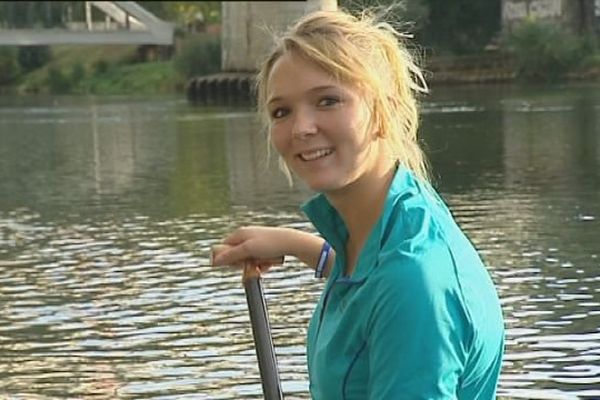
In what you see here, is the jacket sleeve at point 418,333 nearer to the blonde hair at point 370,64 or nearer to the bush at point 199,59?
the blonde hair at point 370,64

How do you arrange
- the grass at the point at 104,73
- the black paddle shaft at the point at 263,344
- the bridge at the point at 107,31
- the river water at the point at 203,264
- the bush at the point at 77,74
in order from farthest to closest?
the bush at the point at 77,74 < the bridge at the point at 107,31 < the grass at the point at 104,73 < the river water at the point at 203,264 < the black paddle shaft at the point at 263,344

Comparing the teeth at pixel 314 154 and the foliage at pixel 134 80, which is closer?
the teeth at pixel 314 154

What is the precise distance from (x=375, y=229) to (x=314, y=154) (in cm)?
17

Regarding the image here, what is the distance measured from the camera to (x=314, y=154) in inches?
92.9

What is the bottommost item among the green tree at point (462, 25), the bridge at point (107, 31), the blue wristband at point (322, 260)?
the bridge at point (107, 31)

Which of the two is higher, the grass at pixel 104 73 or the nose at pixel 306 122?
the nose at pixel 306 122

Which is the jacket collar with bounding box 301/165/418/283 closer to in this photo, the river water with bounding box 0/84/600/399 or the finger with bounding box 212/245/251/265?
the finger with bounding box 212/245/251/265

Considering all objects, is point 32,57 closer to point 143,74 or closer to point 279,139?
point 143,74

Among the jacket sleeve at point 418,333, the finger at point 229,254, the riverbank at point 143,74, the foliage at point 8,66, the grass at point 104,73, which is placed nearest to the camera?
the jacket sleeve at point 418,333

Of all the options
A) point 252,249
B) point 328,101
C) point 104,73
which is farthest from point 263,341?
point 104,73

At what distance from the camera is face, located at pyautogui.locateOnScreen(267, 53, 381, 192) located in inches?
90.8

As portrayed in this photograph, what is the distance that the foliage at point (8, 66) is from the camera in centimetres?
9581

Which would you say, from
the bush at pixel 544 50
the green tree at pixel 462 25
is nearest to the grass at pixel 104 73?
the green tree at pixel 462 25

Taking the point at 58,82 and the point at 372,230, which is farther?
the point at 58,82
